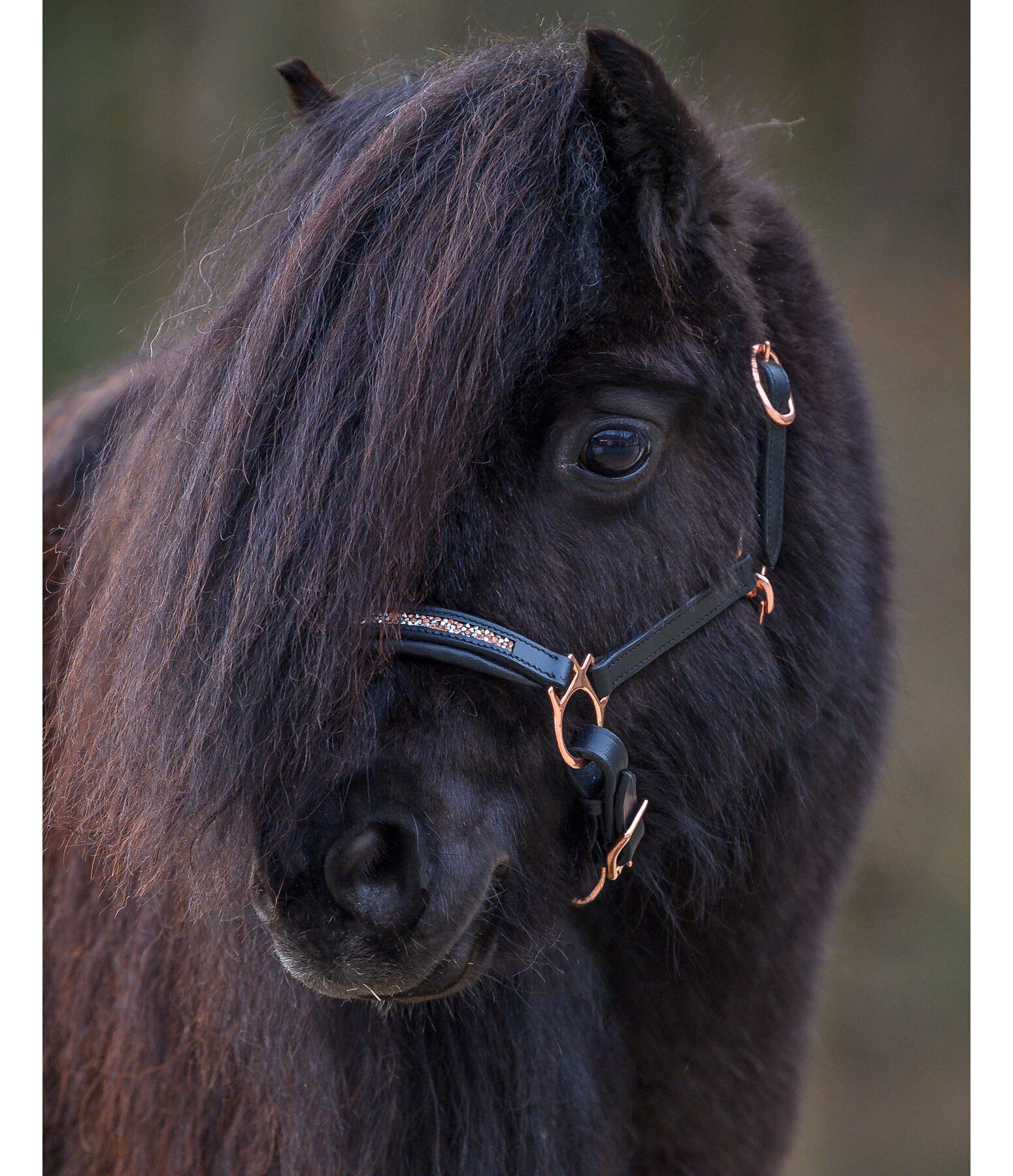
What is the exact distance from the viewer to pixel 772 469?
2.87 ft

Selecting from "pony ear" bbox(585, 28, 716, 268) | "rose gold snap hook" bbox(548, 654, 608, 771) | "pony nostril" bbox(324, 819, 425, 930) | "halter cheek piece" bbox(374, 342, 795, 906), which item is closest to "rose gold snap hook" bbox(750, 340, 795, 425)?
"halter cheek piece" bbox(374, 342, 795, 906)

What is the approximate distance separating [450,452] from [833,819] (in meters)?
0.62

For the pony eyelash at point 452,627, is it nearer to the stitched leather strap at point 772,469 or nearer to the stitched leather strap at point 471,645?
the stitched leather strap at point 471,645

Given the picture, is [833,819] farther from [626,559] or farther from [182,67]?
[182,67]

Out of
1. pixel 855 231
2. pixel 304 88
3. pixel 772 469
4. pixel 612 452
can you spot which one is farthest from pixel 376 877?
pixel 855 231

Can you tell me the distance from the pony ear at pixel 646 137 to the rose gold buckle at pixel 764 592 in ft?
0.96

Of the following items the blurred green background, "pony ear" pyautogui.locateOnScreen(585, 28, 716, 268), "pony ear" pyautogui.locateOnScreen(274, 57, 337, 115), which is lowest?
the blurred green background

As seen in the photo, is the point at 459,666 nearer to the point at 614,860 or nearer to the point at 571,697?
the point at 571,697

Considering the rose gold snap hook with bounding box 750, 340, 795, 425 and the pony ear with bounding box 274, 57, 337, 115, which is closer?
the rose gold snap hook with bounding box 750, 340, 795, 425

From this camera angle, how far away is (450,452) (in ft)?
2.34

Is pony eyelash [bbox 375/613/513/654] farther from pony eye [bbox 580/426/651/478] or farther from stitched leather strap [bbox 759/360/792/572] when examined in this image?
stitched leather strap [bbox 759/360/792/572]

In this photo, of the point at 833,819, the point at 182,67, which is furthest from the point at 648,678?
the point at 182,67

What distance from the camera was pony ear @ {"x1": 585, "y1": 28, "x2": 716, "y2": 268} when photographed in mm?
761

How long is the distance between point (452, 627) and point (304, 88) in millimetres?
645
